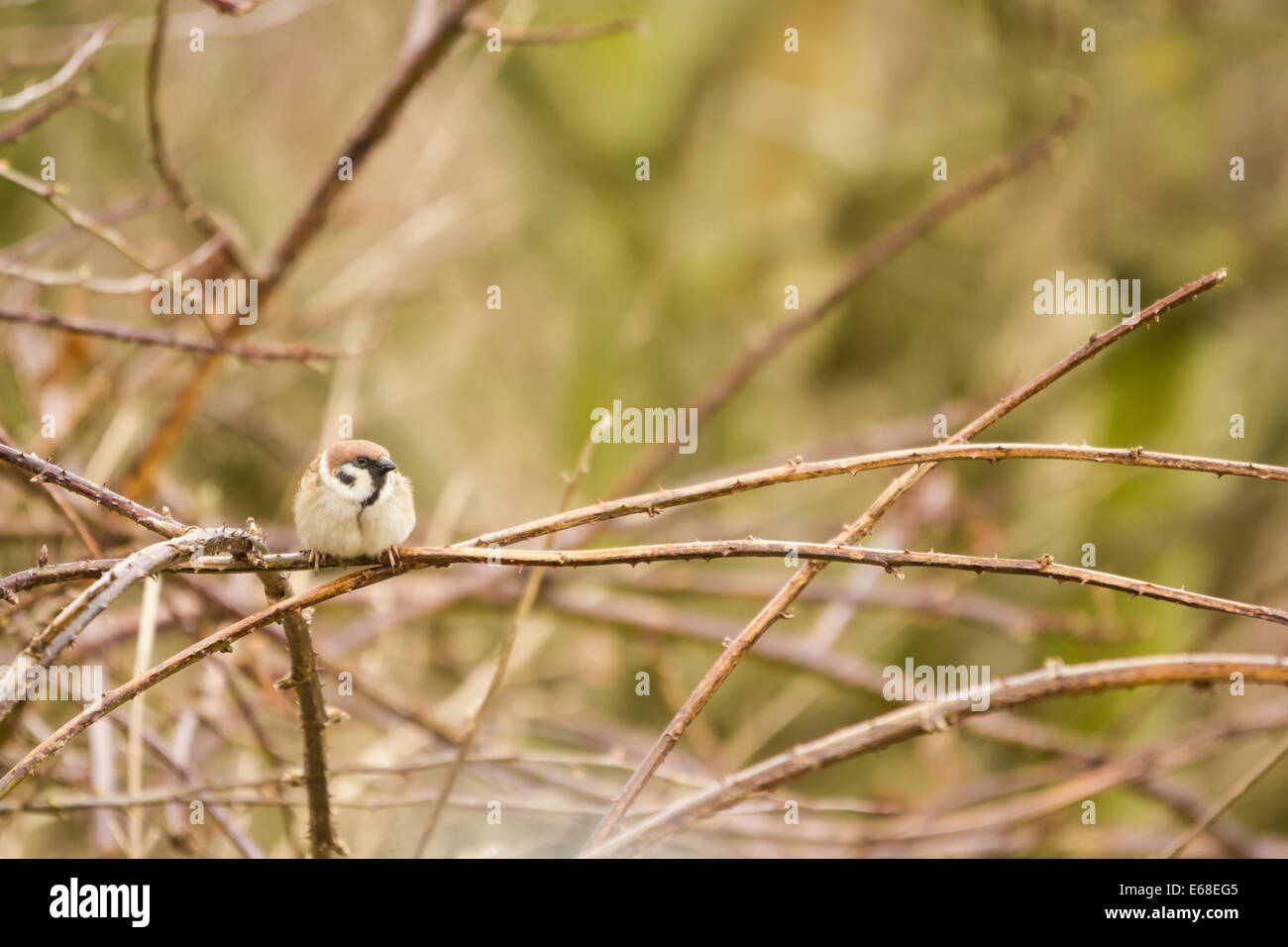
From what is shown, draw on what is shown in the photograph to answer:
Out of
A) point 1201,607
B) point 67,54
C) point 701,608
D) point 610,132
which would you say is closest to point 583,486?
point 701,608

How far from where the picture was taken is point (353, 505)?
7.18 feet

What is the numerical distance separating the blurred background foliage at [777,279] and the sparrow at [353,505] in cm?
263

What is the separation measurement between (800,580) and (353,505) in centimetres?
97

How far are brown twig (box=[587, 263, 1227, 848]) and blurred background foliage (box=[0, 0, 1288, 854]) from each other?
3123 millimetres

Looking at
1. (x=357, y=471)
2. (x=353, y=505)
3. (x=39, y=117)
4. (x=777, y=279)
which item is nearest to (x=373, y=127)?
(x=39, y=117)

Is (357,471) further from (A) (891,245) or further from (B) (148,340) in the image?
(A) (891,245)

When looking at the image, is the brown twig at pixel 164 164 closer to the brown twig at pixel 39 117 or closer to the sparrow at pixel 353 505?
the brown twig at pixel 39 117

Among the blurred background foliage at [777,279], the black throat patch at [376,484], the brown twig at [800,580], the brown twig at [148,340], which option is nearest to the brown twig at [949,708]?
the brown twig at [800,580]

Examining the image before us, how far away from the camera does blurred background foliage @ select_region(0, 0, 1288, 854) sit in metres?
5.55

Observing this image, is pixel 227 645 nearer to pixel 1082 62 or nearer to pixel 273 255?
pixel 273 255

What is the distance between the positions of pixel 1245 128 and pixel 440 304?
4915mm

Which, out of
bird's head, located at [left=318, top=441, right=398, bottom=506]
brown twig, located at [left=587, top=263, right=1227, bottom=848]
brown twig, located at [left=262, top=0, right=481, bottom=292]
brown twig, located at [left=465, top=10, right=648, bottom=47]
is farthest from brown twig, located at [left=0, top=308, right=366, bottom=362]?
brown twig, located at [left=587, top=263, right=1227, bottom=848]

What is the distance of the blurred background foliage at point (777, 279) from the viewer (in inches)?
218
